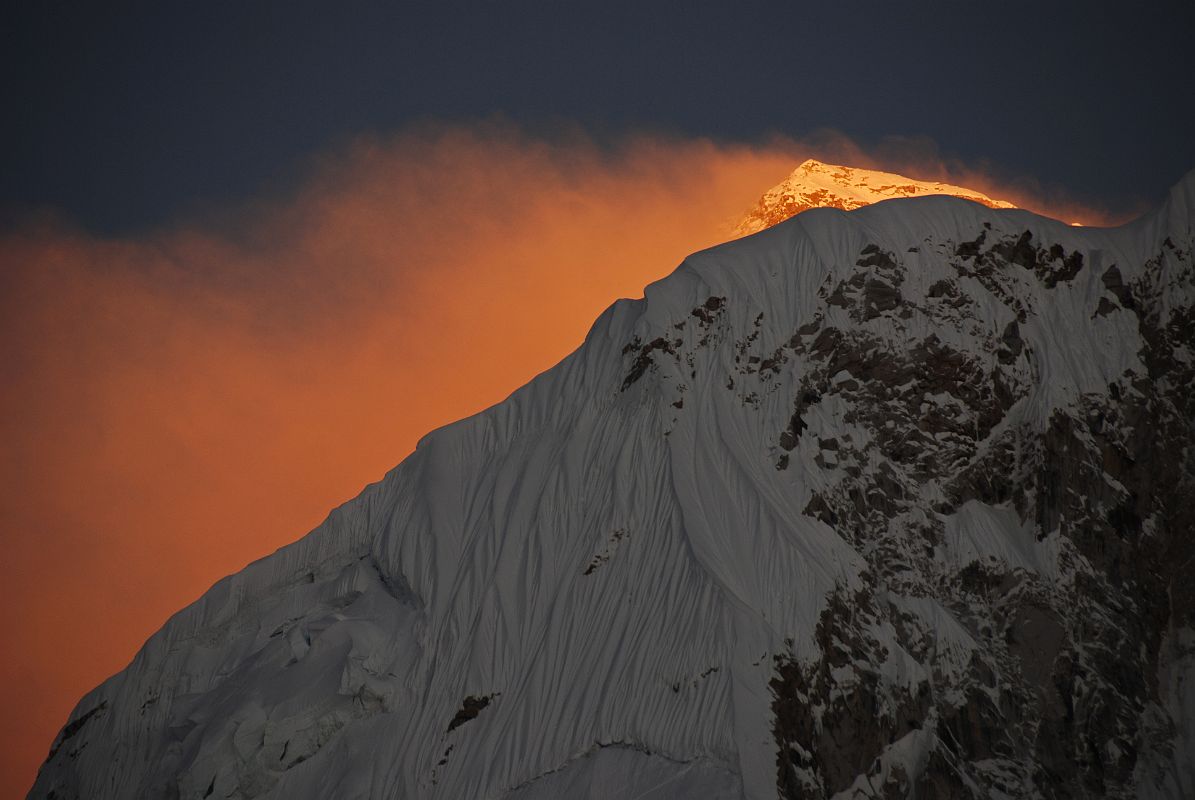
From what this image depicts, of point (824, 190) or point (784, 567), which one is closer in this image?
point (784, 567)

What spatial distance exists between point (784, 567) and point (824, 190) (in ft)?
226

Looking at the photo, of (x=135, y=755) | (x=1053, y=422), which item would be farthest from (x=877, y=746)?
(x=135, y=755)

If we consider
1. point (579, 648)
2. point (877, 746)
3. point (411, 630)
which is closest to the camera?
point (877, 746)

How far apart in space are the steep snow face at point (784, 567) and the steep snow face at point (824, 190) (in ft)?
150

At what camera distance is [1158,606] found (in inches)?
2709

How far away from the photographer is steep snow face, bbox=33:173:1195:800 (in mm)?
63531

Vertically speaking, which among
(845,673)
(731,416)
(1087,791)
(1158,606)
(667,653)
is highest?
(731,416)

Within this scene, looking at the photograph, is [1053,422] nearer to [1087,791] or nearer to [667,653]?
[1087,791]

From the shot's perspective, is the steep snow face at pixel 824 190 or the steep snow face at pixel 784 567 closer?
the steep snow face at pixel 784 567

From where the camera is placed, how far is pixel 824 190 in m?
129

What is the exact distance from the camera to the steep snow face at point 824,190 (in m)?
124

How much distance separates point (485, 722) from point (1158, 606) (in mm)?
32629

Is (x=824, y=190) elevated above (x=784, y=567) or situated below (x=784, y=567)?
above

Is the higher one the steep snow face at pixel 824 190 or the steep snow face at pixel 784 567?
the steep snow face at pixel 824 190
